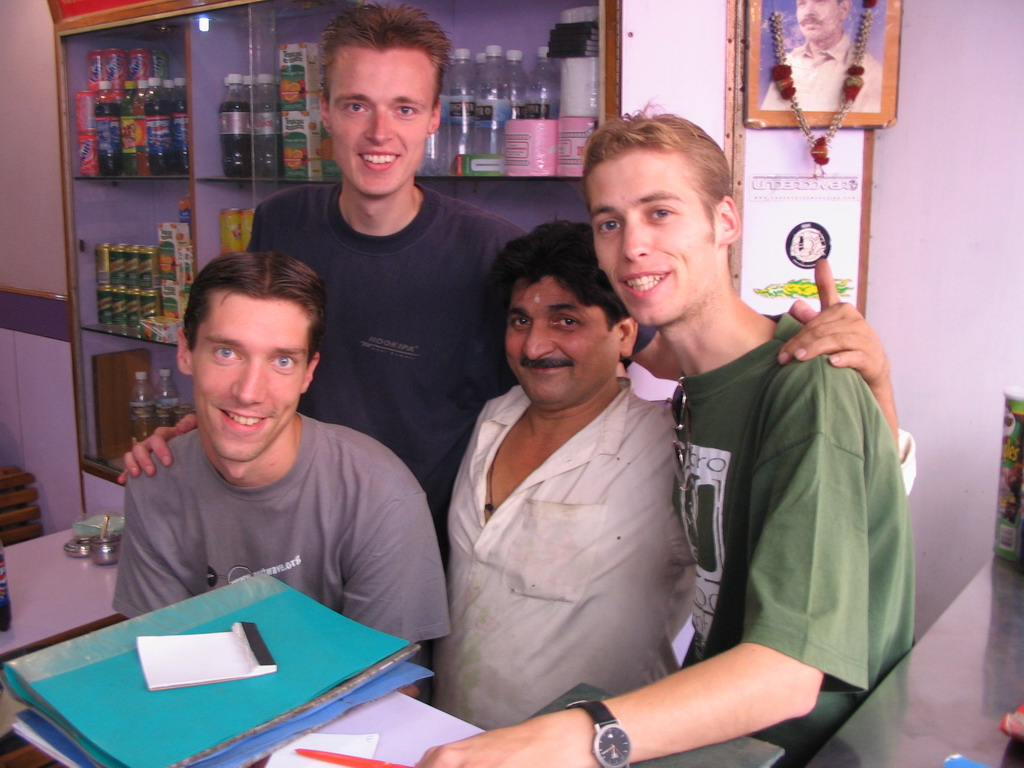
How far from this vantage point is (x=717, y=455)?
128cm

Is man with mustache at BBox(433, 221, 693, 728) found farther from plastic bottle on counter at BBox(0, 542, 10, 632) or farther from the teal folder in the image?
plastic bottle on counter at BBox(0, 542, 10, 632)

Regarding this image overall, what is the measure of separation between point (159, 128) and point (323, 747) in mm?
3055

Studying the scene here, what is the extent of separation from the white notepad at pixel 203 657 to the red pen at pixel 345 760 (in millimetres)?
117

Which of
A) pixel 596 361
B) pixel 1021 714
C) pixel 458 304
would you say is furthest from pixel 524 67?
pixel 1021 714

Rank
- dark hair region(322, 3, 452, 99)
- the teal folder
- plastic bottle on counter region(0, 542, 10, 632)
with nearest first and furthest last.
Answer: the teal folder → dark hair region(322, 3, 452, 99) → plastic bottle on counter region(0, 542, 10, 632)

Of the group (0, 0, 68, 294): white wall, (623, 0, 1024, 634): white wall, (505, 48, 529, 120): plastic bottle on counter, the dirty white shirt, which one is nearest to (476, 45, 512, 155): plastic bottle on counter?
(505, 48, 529, 120): plastic bottle on counter

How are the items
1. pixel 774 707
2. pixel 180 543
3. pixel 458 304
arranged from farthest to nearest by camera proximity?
pixel 458 304
pixel 180 543
pixel 774 707

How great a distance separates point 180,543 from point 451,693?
0.58m

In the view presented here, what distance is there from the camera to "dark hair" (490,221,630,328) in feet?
5.66

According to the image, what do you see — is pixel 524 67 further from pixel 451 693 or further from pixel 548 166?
pixel 451 693

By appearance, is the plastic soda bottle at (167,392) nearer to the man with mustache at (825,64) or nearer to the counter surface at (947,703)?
the man with mustache at (825,64)

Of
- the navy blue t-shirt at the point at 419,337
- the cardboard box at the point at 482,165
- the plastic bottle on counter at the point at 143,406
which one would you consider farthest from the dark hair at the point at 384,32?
the plastic bottle on counter at the point at 143,406

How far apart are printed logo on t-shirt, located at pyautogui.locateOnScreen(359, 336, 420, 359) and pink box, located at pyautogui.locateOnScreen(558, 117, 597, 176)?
780 mm

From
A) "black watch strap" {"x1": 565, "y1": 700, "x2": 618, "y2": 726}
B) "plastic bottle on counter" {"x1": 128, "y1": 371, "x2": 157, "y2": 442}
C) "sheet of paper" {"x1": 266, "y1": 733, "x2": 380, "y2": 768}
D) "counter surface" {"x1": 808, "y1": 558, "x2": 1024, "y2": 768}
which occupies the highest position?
"black watch strap" {"x1": 565, "y1": 700, "x2": 618, "y2": 726}
